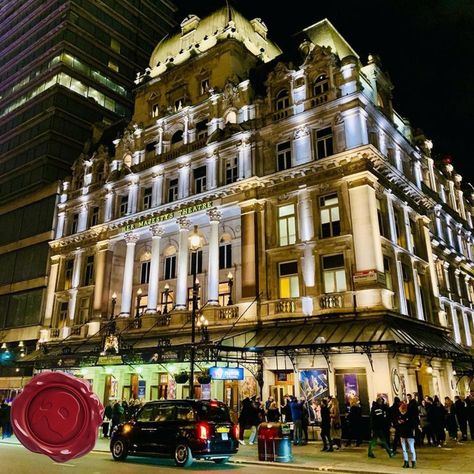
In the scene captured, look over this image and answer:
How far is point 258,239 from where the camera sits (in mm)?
28312

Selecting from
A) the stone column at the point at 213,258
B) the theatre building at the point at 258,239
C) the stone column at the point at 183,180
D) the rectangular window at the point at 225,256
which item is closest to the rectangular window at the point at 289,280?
the theatre building at the point at 258,239

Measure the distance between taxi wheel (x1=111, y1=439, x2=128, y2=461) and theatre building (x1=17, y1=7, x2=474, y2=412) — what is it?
453 centimetres

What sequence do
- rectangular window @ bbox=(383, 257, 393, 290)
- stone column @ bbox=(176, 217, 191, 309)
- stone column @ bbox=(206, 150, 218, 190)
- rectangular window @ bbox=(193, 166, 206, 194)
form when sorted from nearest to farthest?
rectangular window @ bbox=(383, 257, 393, 290) → stone column @ bbox=(176, 217, 191, 309) → stone column @ bbox=(206, 150, 218, 190) → rectangular window @ bbox=(193, 166, 206, 194)

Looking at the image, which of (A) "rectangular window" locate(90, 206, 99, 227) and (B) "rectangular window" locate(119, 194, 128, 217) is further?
(A) "rectangular window" locate(90, 206, 99, 227)

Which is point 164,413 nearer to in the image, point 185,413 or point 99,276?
point 185,413

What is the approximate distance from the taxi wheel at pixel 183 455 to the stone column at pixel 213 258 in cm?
1485

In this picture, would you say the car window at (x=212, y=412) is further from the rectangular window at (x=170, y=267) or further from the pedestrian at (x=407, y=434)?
the rectangular window at (x=170, y=267)

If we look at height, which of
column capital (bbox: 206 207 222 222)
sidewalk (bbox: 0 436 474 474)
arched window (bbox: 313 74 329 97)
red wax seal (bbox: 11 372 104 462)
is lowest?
sidewalk (bbox: 0 436 474 474)

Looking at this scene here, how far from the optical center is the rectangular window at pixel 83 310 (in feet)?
118

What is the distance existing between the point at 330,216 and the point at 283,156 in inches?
221

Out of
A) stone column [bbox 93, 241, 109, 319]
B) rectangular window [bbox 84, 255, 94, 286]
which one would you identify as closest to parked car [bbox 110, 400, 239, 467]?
stone column [bbox 93, 241, 109, 319]

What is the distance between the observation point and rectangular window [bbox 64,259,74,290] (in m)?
38.9

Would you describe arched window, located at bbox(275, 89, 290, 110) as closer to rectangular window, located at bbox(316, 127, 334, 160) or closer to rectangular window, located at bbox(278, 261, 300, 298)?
rectangular window, located at bbox(316, 127, 334, 160)

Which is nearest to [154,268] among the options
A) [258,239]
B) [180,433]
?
[258,239]
